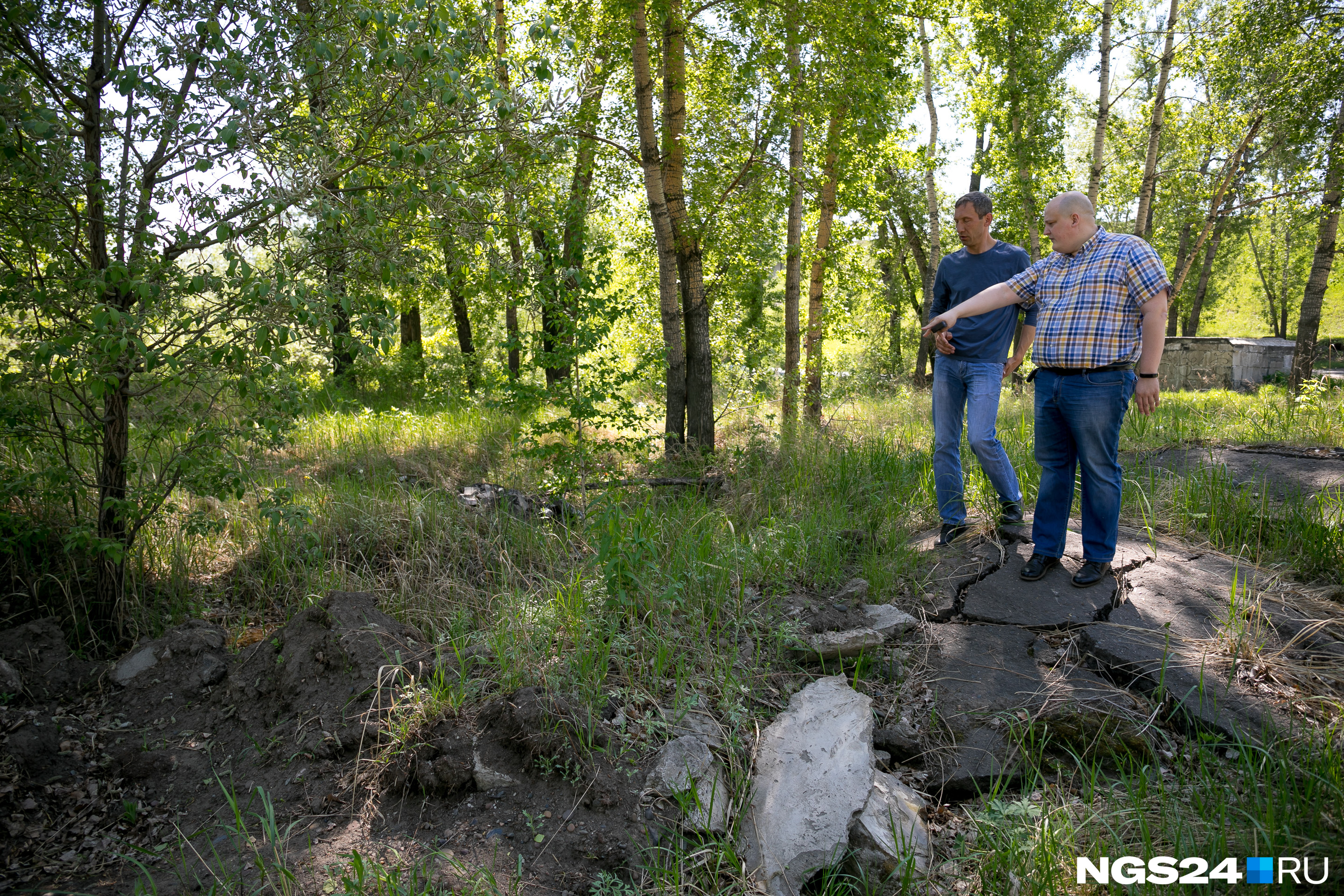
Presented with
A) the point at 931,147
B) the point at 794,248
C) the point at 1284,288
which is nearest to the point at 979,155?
the point at 931,147

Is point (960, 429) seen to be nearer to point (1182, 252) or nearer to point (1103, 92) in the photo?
point (1103, 92)

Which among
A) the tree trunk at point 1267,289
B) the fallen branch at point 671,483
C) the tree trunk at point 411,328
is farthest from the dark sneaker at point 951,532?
the tree trunk at point 1267,289

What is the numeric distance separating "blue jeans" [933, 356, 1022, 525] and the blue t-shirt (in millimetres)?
77

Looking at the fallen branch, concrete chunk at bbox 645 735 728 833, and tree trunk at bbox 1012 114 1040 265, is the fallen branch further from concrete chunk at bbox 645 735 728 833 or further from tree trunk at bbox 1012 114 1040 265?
tree trunk at bbox 1012 114 1040 265

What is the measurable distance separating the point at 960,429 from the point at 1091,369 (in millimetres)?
1269

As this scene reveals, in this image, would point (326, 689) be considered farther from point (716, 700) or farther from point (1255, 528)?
point (1255, 528)

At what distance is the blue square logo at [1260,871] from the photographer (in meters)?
1.91

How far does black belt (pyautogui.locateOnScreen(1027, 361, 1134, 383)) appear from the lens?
3.71 m

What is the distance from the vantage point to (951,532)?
15.8 ft

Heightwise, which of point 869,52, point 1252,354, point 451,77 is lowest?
point 1252,354

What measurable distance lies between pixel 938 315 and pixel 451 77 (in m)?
3.16

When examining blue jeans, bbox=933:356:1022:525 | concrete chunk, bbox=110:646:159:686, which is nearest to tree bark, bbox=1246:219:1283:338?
blue jeans, bbox=933:356:1022:525

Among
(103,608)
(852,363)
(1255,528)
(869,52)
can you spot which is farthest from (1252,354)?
(103,608)

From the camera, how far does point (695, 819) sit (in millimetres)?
2568
